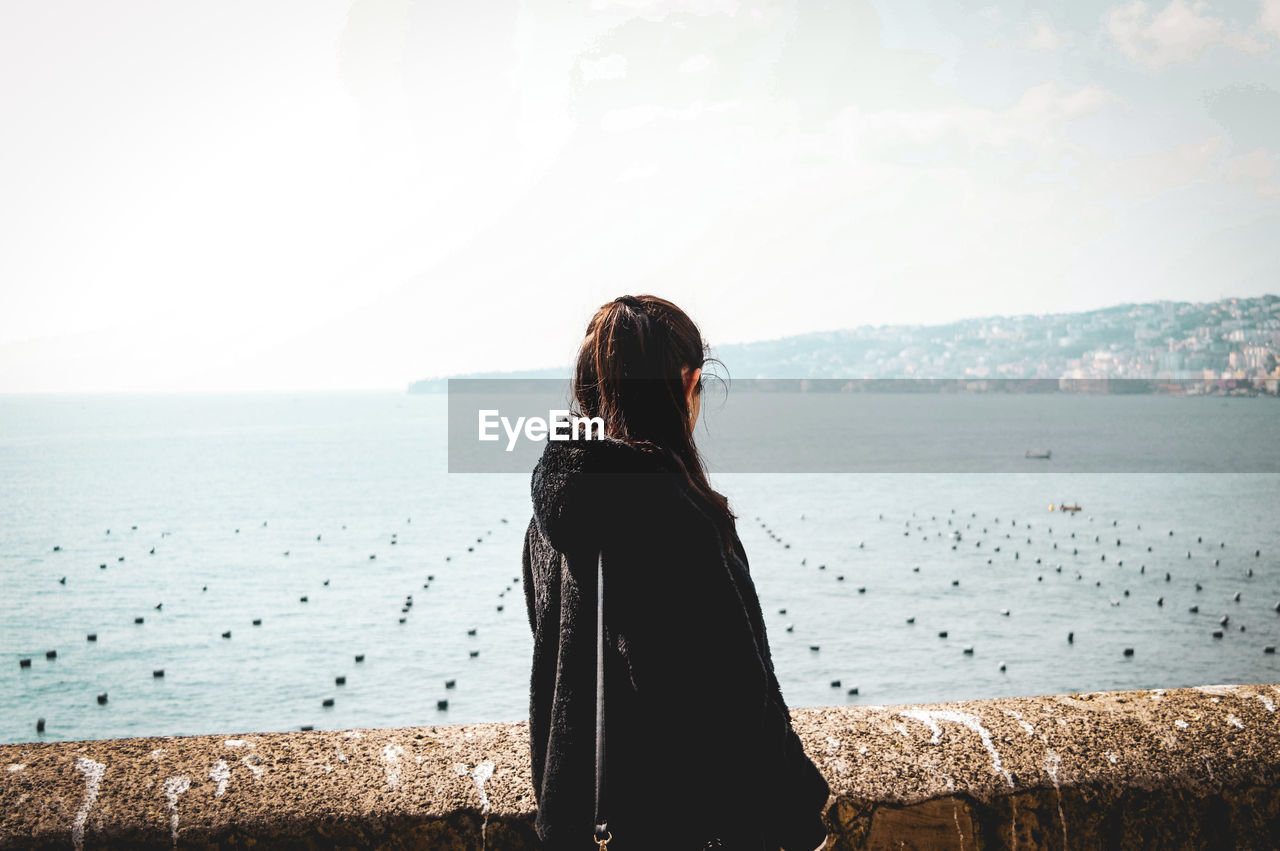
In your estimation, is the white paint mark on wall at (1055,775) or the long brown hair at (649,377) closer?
the long brown hair at (649,377)

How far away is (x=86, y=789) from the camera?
8.39ft

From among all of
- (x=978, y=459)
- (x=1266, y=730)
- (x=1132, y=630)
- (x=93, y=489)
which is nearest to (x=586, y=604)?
(x=1266, y=730)

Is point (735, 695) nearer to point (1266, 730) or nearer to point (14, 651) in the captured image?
point (1266, 730)

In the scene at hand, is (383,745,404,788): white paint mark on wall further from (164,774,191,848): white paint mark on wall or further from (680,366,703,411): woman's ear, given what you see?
(680,366,703,411): woman's ear

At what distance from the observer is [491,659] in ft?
142

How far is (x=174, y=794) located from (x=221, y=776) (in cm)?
12

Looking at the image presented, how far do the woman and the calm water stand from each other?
111 ft

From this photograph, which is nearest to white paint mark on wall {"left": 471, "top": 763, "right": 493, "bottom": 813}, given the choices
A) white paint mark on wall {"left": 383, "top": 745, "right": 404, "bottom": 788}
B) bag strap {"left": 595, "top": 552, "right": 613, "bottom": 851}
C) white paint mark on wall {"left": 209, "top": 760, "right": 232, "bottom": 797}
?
white paint mark on wall {"left": 383, "top": 745, "right": 404, "bottom": 788}

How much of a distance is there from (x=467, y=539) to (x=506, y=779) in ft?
235

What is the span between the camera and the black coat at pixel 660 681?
2168 mm

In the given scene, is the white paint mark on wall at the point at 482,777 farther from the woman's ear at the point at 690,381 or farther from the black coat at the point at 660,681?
the woman's ear at the point at 690,381

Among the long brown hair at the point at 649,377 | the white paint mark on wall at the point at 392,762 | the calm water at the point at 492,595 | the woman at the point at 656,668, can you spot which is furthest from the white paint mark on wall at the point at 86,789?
the calm water at the point at 492,595

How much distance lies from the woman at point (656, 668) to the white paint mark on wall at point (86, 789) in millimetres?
1174

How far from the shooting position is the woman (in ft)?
7.11
